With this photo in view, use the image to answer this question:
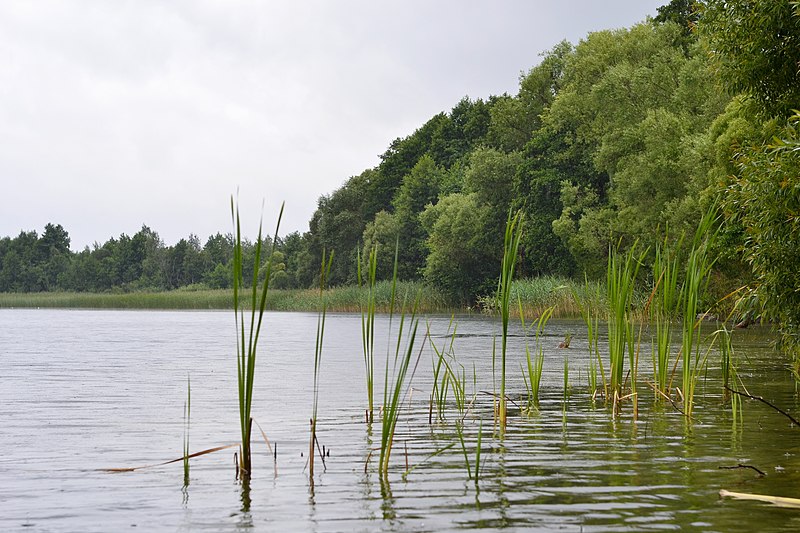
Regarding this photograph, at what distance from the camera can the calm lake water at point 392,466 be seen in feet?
16.4

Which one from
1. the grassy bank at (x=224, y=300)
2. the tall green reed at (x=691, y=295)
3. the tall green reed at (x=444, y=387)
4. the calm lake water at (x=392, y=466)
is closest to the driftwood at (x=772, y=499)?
the calm lake water at (x=392, y=466)

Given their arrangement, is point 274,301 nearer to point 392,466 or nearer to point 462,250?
point 462,250

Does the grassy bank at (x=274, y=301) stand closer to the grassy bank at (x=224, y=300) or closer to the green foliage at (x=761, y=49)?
the grassy bank at (x=224, y=300)

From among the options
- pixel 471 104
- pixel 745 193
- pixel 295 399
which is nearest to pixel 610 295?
pixel 745 193

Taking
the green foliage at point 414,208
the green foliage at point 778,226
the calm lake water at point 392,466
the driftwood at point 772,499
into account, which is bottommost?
A: the calm lake water at point 392,466

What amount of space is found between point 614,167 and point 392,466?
1799 inches

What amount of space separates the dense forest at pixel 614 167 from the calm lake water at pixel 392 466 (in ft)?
6.21

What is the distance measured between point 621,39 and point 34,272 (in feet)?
290

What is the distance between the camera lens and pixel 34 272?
397 ft

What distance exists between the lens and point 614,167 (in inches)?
1989

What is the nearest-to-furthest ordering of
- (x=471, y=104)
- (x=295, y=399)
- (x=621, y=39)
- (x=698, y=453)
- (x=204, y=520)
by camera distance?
(x=204, y=520), (x=698, y=453), (x=295, y=399), (x=621, y=39), (x=471, y=104)

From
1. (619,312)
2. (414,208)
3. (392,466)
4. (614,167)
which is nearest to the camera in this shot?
(392,466)

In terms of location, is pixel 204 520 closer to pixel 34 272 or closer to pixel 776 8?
pixel 776 8

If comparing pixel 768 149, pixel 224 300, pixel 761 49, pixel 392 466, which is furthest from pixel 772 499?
pixel 224 300
